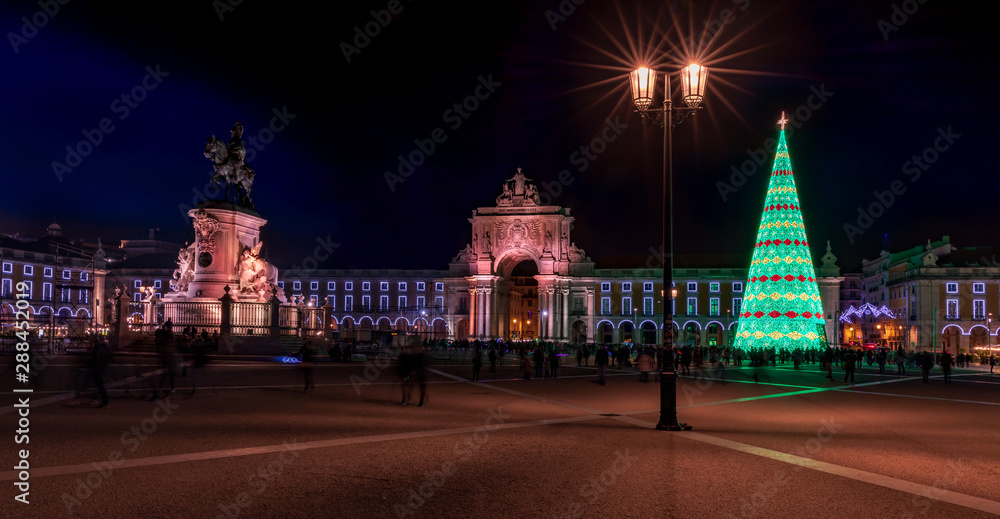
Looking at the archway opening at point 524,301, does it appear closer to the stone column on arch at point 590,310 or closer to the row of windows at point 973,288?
the stone column on arch at point 590,310

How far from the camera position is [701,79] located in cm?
1358

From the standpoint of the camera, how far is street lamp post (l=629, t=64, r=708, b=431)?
12727 mm

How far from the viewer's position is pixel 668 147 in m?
14.1

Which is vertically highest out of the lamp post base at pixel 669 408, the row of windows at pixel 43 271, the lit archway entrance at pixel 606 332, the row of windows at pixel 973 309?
the row of windows at pixel 43 271

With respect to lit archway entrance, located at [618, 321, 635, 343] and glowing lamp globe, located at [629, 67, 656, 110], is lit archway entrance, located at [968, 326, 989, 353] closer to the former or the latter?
lit archway entrance, located at [618, 321, 635, 343]

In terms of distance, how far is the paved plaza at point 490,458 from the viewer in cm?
712

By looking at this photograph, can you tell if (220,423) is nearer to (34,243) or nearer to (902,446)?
(902,446)

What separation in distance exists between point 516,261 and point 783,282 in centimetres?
5917

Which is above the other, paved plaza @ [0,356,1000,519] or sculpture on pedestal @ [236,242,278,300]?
sculpture on pedestal @ [236,242,278,300]

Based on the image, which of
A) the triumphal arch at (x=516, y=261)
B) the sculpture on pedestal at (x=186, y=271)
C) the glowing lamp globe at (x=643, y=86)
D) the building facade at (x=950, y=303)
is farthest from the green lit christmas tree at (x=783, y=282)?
the triumphal arch at (x=516, y=261)

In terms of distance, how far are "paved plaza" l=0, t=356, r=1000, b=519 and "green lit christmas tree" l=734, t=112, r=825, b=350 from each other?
20.2 metres

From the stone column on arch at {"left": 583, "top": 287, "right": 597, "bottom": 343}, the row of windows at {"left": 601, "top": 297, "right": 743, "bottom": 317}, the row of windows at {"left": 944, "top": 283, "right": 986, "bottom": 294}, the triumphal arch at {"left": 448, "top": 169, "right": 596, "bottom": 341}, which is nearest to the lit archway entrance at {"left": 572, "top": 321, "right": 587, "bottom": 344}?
the triumphal arch at {"left": 448, "top": 169, "right": 596, "bottom": 341}

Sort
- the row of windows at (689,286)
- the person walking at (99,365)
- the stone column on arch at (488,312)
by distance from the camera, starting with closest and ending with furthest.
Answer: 1. the person walking at (99,365)
2. the stone column on arch at (488,312)
3. the row of windows at (689,286)

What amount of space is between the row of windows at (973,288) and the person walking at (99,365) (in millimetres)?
82903
